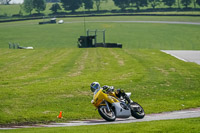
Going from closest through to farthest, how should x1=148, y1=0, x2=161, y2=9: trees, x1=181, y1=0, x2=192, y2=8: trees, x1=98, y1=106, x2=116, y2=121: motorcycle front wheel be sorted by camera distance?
1. x1=98, y1=106, x2=116, y2=121: motorcycle front wheel
2. x1=181, y1=0, x2=192, y2=8: trees
3. x1=148, y1=0, x2=161, y2=9: trees

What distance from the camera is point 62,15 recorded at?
15800 centimetres

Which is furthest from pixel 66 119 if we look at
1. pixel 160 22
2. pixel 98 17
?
pixel 98 17

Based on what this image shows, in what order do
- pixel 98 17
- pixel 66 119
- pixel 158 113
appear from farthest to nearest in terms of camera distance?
1. pixel 98 17
2. pixel 158 113
3. pixel 66 119

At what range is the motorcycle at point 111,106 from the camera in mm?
16406

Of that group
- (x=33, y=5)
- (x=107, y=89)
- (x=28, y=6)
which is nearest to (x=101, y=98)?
(x=107, y=89)

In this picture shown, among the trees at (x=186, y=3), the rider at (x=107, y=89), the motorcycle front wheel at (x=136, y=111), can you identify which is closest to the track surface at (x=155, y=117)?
the motorcycle front wheel at (x=136, y=111)

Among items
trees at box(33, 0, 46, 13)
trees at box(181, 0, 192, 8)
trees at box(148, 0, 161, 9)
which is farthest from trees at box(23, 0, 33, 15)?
trees at box(181, 0, 192, 8)

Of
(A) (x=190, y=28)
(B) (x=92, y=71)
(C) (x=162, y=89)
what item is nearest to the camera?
(C) (x=162, y=89)

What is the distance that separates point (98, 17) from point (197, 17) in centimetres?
4050

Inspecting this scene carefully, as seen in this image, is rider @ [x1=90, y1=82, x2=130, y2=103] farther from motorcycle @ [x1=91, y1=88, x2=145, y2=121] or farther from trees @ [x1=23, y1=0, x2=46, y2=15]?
trees @ [x1=23, y1=0, x2=46, y2=15]

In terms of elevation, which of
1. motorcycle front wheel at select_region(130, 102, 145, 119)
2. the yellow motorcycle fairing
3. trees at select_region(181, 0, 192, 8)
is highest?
trees at select_region(181, 0, 192, 8)

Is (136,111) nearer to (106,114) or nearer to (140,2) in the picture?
(106,114)

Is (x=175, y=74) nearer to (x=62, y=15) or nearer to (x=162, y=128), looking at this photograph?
(x=162, y=128)

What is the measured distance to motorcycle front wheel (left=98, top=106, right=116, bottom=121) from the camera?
16203 millimetres
